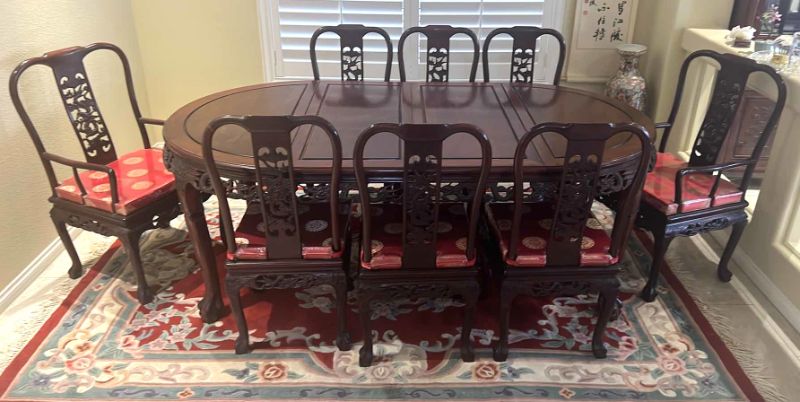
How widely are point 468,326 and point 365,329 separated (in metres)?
0.37

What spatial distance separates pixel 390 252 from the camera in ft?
6.37

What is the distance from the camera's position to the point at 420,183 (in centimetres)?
175

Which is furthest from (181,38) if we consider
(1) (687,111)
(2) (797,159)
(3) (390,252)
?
(2) (797,159)

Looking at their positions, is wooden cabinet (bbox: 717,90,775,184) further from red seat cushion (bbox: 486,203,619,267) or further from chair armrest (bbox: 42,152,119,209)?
chair armrest (bbox: 42,152,119,209)

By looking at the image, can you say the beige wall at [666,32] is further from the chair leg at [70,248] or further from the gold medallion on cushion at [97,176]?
the chair leg at [70,248]

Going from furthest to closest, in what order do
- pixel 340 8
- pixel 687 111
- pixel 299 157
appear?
pixel 340 8 → pixel 687 111 → pixel 299 157

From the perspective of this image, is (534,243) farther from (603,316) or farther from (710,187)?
(710,187)

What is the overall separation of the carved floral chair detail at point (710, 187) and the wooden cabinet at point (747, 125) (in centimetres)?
68

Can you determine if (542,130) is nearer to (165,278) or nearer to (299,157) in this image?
(299,157)

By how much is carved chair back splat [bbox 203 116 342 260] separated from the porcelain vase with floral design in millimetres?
2083

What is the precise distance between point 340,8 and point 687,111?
2051mm

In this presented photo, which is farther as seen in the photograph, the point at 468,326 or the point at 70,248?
the point at 70,248

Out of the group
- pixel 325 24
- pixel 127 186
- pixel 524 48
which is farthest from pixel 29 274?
pixel 524 48

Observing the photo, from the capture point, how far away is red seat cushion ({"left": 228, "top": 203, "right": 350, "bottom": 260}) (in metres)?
1.96
